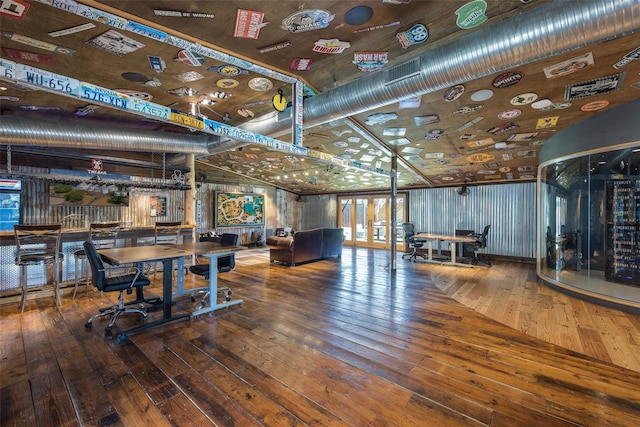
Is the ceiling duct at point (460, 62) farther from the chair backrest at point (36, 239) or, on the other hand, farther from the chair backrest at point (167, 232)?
the chair backrest at point (167, 232)

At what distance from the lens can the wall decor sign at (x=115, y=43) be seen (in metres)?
2.44

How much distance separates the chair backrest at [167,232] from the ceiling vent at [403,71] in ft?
15.6

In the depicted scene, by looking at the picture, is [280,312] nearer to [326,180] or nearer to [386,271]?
[386,271]

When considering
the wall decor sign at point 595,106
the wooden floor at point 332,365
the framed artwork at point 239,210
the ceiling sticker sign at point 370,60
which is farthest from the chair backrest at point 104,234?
the wall decor sign at point 595,106

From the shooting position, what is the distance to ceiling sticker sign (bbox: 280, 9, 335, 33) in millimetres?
2203

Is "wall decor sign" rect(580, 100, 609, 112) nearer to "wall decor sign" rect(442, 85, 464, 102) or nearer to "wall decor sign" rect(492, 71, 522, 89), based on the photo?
"wall decor sign" rect(492, 71, 522, 89)

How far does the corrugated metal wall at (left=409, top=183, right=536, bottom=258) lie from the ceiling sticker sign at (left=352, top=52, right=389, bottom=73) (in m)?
6.99

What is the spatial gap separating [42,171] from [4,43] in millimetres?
5102

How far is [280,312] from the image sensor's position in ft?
12.5

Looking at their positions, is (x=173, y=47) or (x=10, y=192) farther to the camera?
(x=10, y=192)

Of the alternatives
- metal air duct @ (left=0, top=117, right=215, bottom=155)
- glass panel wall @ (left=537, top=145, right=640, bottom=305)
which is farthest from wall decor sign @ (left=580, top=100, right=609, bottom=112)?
metal air duct @ (left=0, top=117, right=215, bottom=155)

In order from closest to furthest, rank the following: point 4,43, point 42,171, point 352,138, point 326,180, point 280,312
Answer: point 4,43 → point 280,312 → point 352,138 → point 42,171 → point 326,180

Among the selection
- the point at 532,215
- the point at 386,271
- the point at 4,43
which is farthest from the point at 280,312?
the point at 532,215

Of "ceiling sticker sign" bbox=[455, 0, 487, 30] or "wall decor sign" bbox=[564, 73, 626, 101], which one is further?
"wall decor sign" bbox=[564, 73, 626, 101]
